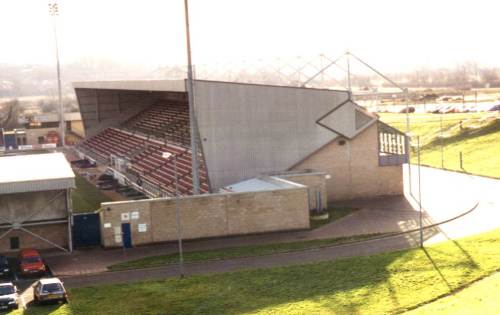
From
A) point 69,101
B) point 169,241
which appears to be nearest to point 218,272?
point 169,241

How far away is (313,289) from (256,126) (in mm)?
18753

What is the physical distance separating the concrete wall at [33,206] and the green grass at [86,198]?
9.70 meters

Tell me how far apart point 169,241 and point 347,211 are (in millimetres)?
11722

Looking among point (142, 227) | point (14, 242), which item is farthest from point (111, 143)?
point (142, 227)

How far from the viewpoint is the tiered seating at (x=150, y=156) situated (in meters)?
50.7

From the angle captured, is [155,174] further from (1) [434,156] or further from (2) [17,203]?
(1) [434,156]

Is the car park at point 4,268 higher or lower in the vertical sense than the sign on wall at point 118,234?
lower

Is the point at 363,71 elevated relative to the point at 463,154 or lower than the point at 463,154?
elevated

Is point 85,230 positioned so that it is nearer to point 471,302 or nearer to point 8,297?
point 8,297

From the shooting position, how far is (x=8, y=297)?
98.2ft

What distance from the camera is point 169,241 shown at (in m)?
40.2

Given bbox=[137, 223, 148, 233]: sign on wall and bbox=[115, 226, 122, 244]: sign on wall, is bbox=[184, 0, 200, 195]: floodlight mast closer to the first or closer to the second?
bbox=[137, 223, 148, 233]: sign on wall

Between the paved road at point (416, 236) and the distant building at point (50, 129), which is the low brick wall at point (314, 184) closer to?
the paved road at point (416, 236)

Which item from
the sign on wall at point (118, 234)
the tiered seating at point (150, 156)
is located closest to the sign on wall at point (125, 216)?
the sign on wall at point (118, 234)
